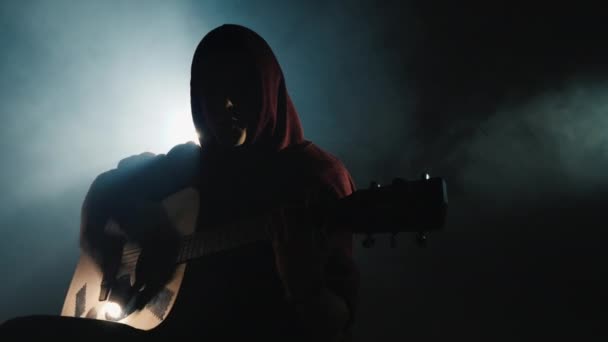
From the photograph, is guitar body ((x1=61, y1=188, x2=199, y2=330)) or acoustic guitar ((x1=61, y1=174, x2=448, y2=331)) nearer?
acoustic guitar ((x1=61, y1=174, x2=448, y2=331))

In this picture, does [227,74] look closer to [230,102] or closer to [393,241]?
[230,102]

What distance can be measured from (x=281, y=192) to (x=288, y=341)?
0.67 metres

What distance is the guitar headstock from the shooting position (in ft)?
4.03

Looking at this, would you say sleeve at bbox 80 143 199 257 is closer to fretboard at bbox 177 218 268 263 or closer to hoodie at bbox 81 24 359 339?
hoodie at bbox 81 24 359 339

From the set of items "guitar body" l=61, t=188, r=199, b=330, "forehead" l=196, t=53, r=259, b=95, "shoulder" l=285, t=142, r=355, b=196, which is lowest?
"guitar body" l=61, t=188, r=199, b=330

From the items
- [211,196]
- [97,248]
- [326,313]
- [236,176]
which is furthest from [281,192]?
[97,248]

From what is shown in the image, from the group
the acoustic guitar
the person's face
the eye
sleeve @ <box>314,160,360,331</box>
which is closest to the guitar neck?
the acoustic guitar

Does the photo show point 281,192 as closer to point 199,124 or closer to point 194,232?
point 194,232

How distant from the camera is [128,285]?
1.90 metres

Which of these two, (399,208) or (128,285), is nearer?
(399,208)

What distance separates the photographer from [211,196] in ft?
6.08

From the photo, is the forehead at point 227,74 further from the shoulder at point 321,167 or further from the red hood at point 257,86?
the shoulder at point 321,167

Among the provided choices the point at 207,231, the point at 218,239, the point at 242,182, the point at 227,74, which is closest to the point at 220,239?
the point at 218,239

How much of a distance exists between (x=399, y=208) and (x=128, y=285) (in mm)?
1565
